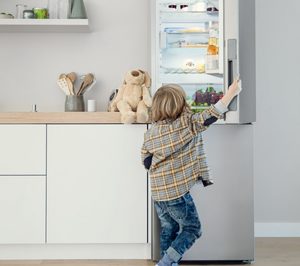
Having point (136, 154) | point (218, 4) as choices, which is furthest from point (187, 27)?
point (136, 154)

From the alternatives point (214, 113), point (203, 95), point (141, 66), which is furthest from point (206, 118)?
point (141, 66)

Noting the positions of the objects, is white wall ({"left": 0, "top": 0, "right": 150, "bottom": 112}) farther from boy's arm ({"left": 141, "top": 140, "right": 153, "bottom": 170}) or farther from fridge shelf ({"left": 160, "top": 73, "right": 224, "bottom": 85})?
boy's arm ({"left": 141, "top": 140, "right": 153, "bottom": 170})

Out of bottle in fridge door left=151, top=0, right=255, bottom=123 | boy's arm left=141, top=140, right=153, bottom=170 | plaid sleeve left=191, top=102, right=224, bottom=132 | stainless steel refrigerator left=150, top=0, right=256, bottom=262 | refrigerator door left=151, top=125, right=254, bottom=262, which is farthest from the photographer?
bottle in fridge door left=151, top=0, right=255, bottom=123

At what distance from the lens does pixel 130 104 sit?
3.25m

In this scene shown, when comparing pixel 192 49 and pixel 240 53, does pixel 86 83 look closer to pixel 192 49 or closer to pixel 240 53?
pixel 192 49

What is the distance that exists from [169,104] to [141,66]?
1.12 meters

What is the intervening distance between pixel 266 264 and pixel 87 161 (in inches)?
43.2

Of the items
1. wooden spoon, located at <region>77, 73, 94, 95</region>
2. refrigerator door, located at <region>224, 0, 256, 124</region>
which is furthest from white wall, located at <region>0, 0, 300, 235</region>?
refrigerator door, located at <region>224, 0, 256, 124</region>

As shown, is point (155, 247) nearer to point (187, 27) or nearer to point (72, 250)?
point (72, 250)

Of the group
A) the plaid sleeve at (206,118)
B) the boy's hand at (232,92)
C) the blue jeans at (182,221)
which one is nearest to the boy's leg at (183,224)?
the blue jeans at (182,221)

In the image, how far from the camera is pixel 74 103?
3615 mm

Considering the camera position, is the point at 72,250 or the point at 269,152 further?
the point at 269,152

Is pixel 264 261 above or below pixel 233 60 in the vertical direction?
below

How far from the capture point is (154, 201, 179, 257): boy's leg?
2844 mm
